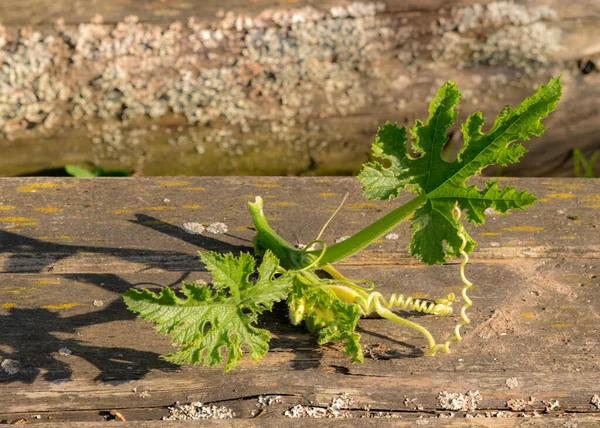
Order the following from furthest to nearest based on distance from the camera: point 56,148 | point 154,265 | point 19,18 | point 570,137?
point 570,137, point 56,148, point 19,18, point 154,265

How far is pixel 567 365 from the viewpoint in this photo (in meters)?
1.99

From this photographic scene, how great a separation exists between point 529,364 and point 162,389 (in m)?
0.98

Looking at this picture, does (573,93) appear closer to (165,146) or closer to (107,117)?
(165,146)

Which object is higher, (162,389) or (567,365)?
(567,365)

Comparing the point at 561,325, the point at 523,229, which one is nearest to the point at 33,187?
the point at 523,229

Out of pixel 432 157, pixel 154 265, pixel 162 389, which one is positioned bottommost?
pixel 162 389

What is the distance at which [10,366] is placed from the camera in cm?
192

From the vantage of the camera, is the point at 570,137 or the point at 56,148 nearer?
the point at 56,148

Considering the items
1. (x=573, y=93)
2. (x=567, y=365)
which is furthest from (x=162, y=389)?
(x=573, y=93)

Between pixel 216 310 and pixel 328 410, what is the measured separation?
0.38 m

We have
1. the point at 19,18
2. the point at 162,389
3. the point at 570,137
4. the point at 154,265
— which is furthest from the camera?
the point at 570,137

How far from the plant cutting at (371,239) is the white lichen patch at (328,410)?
0.11 meters

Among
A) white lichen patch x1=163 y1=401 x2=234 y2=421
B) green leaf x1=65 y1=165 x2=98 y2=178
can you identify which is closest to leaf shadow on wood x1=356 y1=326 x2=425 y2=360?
white lichen patch x1=163 y1=401 x2=234 y2=421

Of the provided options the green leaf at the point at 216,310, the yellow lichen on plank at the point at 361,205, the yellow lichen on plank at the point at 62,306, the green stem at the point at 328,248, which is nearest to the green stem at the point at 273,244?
the green stem at the point at 328,248
